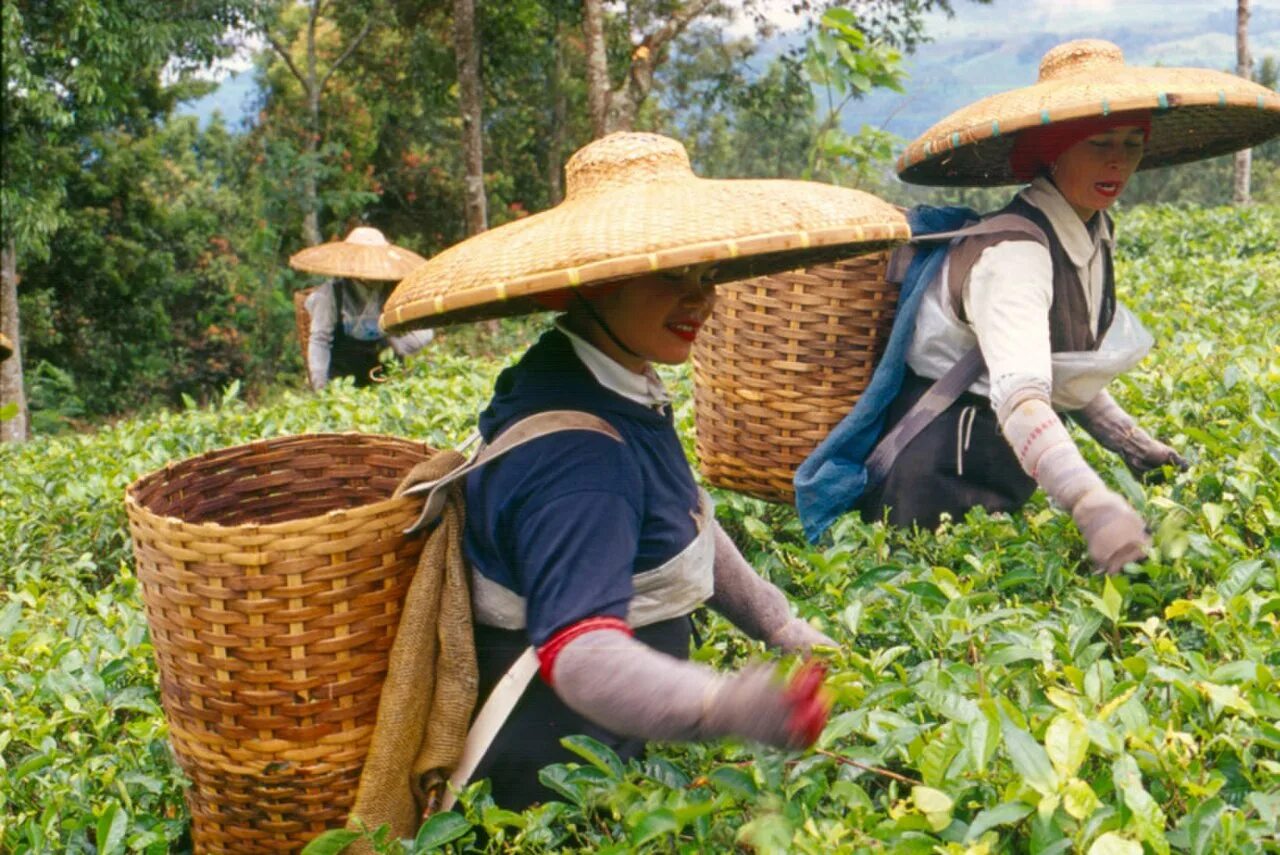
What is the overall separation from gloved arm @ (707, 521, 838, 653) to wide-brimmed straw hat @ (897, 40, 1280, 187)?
1102 millimetres

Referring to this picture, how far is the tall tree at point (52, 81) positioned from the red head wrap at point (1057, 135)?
988 centimetres

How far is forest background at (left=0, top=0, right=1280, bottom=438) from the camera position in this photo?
11.2 m

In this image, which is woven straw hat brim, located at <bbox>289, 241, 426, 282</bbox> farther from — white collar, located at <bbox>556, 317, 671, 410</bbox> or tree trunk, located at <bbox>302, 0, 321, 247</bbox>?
tree trunk, located at <bbox>302, 0, 321, 247</bbox>

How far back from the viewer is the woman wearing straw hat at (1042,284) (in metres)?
2.44

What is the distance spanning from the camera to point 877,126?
5523 millimetres

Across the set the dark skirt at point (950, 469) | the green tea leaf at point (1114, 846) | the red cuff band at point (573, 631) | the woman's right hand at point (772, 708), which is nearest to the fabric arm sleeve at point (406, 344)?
the dark skirt at point (950, 469)

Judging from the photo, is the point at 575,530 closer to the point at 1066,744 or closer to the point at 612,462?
the point at 612,462

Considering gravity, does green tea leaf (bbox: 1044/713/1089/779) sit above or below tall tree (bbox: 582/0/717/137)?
below

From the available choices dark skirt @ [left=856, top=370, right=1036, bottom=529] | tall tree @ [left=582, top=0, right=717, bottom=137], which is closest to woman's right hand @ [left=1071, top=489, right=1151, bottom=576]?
dark skirt @ [left=856, top=370, right=1036, bottom=529]

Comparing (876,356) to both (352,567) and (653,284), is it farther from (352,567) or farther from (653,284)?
(352,567)

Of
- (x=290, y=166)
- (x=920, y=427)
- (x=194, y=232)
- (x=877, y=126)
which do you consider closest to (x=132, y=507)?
(x=920, y=427)

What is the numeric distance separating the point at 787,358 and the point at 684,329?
1.05 m

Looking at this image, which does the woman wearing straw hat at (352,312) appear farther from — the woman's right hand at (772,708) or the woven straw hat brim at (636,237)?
the woman's right hand at (772,708)

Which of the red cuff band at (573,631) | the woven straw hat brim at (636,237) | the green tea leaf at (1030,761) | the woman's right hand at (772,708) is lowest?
the green tea leaf at (1030,761)
